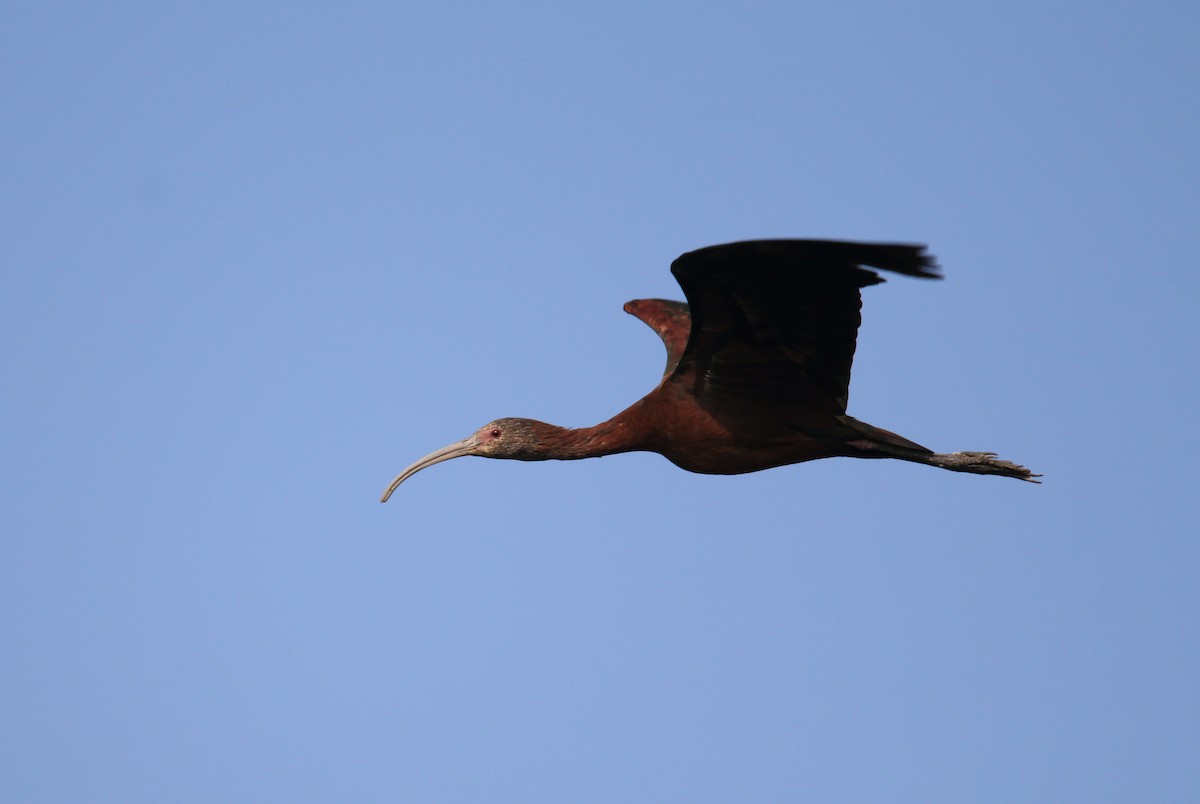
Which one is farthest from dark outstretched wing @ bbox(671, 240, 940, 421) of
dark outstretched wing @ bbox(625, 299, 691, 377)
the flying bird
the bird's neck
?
dark outstretched wing @ bbox(625, 299, 691, 377)

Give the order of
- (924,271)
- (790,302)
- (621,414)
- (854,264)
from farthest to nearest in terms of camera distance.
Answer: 1. (621,414)
2. (790,302)
3. (854,264)
4. (924,271)

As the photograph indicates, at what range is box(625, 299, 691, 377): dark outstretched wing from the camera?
1282 cm

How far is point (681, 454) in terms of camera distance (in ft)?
36.1

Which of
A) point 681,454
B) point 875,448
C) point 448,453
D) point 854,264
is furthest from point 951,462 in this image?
point 448,453

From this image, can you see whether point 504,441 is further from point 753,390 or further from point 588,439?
point 753,390

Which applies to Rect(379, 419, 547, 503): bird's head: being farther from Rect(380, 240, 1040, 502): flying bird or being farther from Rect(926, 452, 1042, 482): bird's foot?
Rect(926, 452, 1042, 482): bird's foot

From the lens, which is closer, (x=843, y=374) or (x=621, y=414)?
(x=843, y=374)

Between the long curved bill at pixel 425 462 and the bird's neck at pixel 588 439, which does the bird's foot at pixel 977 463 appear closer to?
the bird's neck at pixel 588 439

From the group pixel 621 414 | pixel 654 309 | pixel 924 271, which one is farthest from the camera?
pixel 654 309

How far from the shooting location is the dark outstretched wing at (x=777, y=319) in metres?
9.05

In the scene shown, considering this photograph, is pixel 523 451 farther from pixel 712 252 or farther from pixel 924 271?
pixel 924 271

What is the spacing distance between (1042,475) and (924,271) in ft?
11.8

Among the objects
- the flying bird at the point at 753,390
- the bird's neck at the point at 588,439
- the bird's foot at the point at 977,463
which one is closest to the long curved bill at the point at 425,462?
the flying bird at the point at 753,390

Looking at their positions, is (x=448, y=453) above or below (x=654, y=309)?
below
